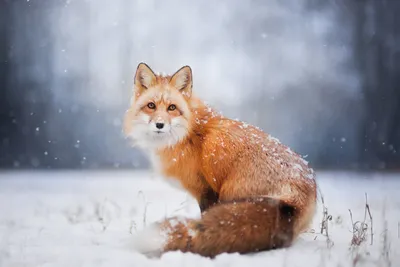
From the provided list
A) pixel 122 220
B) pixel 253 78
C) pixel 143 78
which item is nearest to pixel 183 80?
pixel 143 78

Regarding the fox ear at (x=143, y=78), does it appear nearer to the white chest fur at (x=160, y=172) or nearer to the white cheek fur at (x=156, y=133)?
the white cheek fur at (x=156, y=133)

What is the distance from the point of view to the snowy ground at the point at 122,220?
176cm

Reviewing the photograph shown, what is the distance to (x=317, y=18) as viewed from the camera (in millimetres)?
2791

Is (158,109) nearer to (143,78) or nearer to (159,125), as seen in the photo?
(159,125)

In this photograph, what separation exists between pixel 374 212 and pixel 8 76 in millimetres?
3100

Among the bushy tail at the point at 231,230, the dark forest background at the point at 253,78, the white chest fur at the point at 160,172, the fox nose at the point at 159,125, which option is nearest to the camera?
the bushy tail at the point at 231,230

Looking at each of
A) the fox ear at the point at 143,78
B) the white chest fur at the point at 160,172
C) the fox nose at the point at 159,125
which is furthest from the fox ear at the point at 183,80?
the white chest fur at the point at 160,172

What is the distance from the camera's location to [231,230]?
5.64 feet

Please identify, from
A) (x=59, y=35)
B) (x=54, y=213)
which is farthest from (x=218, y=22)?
(x=54, y=213)

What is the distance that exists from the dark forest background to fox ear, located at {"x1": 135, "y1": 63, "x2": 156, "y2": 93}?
1.19 feet

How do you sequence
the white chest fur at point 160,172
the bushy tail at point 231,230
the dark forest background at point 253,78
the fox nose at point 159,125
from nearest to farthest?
the bushy tail at point 231,230
the fox nose at point 159,125
the white chest fur at point 160,172
the dark forest background at point 253,78

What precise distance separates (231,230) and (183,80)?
95cm

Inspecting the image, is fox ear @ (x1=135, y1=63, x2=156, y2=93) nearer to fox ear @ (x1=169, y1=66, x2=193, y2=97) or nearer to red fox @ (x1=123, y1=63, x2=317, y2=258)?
red fox @ (x1=123, y1=63, x2=317, y2=258)

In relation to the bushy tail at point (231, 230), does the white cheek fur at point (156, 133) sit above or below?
above
